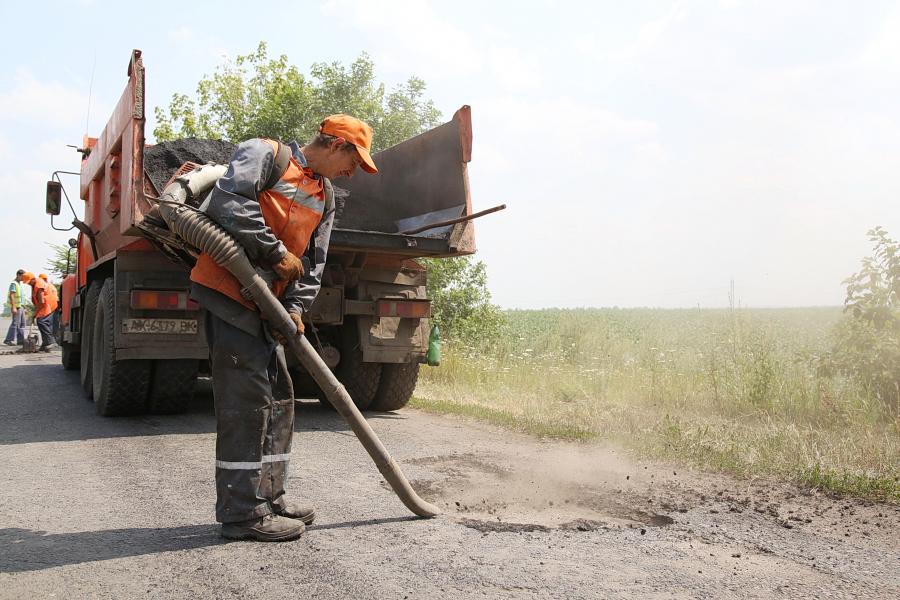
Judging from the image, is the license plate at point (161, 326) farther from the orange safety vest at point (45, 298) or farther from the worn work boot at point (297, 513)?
the orange safety vest at point (45, 298)

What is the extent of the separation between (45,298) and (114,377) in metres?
10.1

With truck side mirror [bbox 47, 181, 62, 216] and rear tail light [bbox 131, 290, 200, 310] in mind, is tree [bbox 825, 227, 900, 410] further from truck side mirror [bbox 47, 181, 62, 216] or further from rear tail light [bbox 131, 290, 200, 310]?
truck side mirror [bbox 47, 181, 62, 216]

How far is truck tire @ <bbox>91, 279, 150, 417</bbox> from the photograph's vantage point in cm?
610

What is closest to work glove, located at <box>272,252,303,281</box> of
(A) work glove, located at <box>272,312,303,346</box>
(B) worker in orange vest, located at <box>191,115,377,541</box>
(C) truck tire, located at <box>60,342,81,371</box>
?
(B) worker in orange vest, located at <box>191,115,377,541</box>

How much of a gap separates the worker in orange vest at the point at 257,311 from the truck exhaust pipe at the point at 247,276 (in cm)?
7

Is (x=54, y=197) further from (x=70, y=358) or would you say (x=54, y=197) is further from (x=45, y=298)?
(x=45, y=298)

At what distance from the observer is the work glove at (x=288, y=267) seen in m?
3.35

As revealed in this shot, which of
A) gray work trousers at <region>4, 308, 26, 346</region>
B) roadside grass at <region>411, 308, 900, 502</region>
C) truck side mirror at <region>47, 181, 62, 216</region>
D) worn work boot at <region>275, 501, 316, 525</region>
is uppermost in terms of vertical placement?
truck side mirror at <region>47, 181, 62, 216</region>

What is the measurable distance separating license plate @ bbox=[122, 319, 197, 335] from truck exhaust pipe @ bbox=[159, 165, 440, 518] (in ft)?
8.42

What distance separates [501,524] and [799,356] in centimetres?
484

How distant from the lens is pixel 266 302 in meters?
3.27

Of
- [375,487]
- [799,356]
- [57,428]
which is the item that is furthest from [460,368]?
[375,487]

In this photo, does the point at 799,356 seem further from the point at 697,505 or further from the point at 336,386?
the point at 336,386

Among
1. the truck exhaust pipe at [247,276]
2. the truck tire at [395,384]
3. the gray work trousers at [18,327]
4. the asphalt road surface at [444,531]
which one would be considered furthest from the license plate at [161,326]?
the gray work trousers at [18,327]
